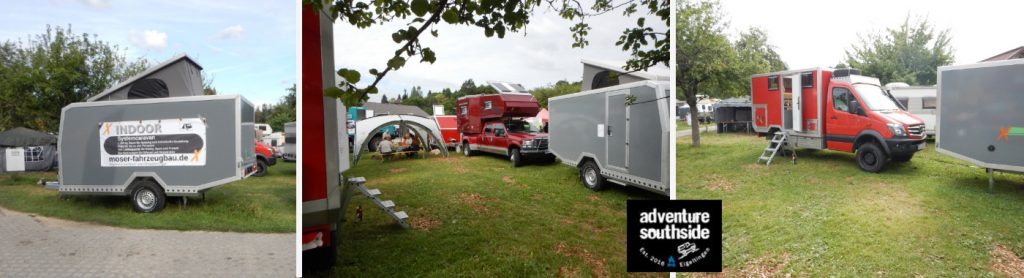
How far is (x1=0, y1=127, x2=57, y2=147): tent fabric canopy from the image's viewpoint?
1508 mm

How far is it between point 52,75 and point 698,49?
2251mm

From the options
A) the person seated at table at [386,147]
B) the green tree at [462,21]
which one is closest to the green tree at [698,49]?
the green tree at [462,21]

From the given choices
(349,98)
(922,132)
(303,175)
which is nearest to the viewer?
(349,98)

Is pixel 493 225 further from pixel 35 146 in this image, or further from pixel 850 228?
pixel 35 146

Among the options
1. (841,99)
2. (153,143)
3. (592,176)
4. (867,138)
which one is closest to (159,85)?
(153,143)

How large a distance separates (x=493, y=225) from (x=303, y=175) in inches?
24.9

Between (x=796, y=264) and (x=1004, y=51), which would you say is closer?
(x=1004, y=51)

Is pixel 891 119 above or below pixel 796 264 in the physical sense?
above

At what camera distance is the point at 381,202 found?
1.46 meters

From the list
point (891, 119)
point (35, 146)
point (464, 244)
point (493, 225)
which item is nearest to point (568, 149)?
point (493, 225)

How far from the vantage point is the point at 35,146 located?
1549 millimetres

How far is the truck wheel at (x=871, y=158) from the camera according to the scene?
1714 millimetres

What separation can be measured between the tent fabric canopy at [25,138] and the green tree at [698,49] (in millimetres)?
2212

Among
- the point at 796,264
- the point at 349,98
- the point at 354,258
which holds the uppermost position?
the point at 349,98
